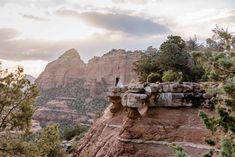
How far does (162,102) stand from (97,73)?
5614 inches

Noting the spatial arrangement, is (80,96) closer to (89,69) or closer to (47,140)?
(89,69)

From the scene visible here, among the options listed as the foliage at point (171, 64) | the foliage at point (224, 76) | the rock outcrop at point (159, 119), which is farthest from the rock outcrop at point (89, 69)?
the foliage at point (224, 76)

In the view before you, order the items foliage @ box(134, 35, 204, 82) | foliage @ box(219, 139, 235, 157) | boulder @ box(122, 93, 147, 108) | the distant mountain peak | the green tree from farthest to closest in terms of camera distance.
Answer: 1. the distant mountain peak
2. foliage @ box(134, 35, 204, 82)
3. boulder @ box(122, 93, 147, 108)
4. the green tree
5. foliage @ box(219, 139, 235, 157)

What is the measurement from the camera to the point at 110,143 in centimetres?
2367

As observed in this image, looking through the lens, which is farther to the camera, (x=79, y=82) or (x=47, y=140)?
(x=79, y=82)

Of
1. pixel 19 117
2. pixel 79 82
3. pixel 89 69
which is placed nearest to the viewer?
pixel 19 117

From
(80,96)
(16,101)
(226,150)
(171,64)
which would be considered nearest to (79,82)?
(80,96)

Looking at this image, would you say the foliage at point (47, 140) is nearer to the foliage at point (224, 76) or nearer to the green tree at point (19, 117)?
the green tree at point (19, 117)

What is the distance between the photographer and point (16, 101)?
15367mm

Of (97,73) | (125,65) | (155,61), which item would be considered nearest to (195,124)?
(155,61)

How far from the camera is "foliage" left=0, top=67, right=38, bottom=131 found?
15.0 metres

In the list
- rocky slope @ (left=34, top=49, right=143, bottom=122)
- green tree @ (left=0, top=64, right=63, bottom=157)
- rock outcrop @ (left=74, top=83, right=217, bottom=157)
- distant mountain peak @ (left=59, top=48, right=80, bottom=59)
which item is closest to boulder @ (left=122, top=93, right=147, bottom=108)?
rock outcrop @ (left=74, top=83, right=217, bottom=157)

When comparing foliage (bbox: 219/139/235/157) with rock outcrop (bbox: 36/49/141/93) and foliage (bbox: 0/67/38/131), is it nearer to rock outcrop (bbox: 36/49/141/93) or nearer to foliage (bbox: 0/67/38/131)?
foliage (bbox: 0/67/38/131)

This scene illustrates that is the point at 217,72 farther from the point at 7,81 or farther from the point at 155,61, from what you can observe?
the point at 155,61
